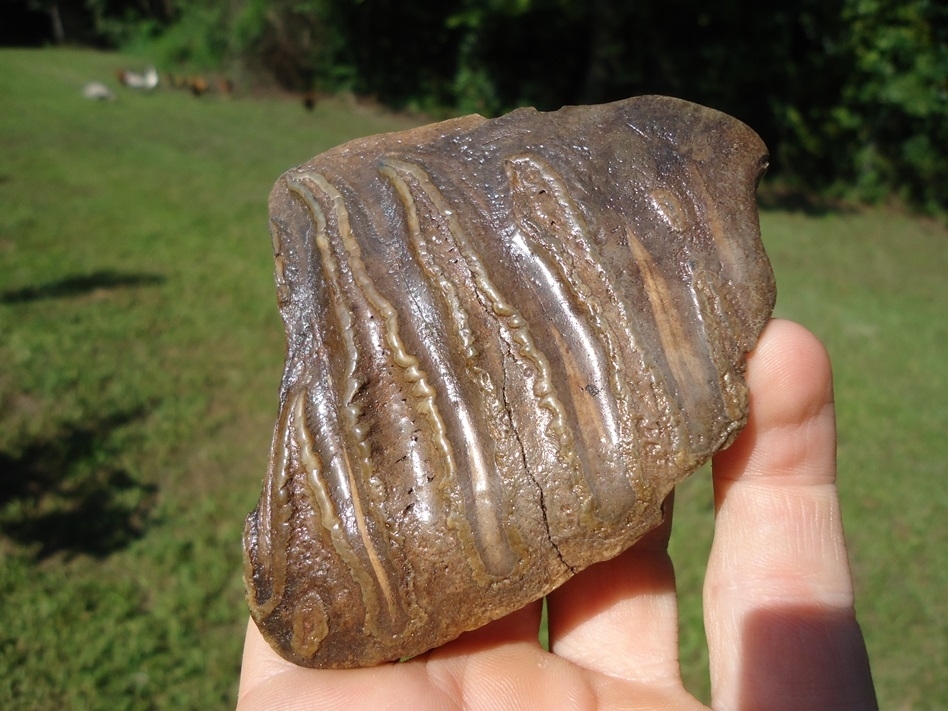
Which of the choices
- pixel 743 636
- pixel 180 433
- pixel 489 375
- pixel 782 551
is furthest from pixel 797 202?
pixel 489 375

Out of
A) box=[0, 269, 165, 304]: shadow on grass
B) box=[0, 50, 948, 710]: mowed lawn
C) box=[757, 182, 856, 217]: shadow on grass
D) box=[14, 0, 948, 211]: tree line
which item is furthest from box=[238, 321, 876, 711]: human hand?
box=[14, 0, 948, 211]: tree line

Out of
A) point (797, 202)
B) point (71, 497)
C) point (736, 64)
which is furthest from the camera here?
point (797, 202)

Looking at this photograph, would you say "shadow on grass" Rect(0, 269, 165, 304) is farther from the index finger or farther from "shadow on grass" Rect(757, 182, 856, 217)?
"shadow on grass" Rect(757, 182, 856, 217)

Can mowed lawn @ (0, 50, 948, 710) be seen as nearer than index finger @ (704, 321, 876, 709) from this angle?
No

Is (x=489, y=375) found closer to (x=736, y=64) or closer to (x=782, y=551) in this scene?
(x=782, y=551)

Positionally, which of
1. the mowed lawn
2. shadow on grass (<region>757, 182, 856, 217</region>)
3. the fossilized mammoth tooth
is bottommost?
shadow on grass (<region>757, 182, 856, 217</region>)

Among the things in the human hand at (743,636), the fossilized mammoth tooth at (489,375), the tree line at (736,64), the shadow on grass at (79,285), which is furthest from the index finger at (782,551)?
the tree line at (736,64)

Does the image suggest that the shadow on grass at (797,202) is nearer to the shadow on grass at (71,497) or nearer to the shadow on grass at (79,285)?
the shadow on grass at (79,285)

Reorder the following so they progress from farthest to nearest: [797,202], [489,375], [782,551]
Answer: [797,202]
[782,551]
[489,375]

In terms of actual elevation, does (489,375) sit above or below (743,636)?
above
